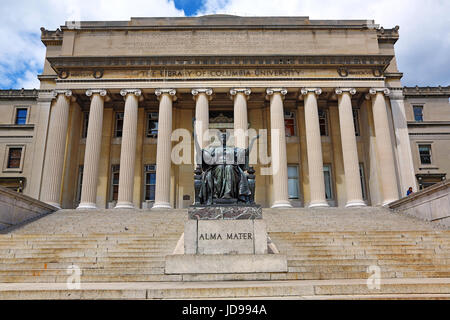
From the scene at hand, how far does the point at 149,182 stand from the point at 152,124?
5.15 meters

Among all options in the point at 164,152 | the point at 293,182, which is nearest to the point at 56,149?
the point at 164,152

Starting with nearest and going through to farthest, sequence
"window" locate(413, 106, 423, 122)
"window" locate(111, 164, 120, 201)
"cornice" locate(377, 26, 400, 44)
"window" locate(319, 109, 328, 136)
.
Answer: "window" locate(111, 164, 120, 201) → "window" locate(319, 109, 328, 136) → "cornice" locate(377, 26, 400, 44) → "window" locate(413, 106, 423, 122)

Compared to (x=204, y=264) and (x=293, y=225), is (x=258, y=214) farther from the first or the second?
(x=293, y=225)

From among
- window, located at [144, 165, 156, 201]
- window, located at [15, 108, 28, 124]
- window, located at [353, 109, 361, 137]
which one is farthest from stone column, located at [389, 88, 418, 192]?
window, located at [15, 108, 28, 124]

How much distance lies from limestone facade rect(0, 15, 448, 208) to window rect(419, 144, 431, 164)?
644 cm

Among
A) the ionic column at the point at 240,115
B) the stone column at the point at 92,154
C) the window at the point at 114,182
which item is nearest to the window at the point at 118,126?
the window at the point at 114,182

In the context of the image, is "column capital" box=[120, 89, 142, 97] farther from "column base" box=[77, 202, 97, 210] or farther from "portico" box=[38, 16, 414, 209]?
"column base" box=[77, 202, 97, 210]

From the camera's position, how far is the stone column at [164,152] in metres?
24.5

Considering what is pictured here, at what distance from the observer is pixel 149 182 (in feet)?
94.6

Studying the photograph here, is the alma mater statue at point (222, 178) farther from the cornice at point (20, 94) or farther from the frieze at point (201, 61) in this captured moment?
the cornice at point (20, 94)

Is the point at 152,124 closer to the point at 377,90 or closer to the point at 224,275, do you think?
the point at 377,90

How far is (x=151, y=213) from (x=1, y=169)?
18.0 metres

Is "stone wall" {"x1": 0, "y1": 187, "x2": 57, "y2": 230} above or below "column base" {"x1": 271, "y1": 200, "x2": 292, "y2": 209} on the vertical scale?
below

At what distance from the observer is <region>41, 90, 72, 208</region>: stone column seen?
80.9 feet
